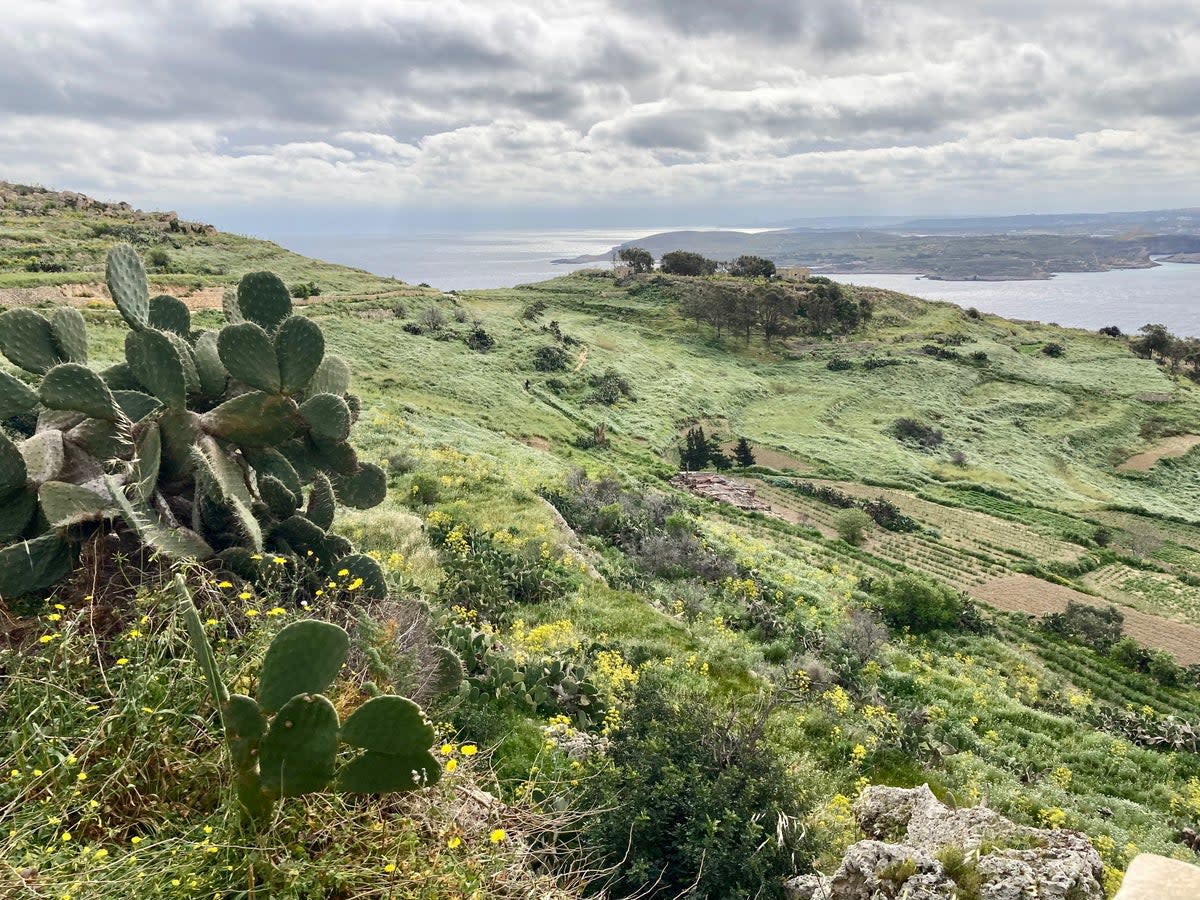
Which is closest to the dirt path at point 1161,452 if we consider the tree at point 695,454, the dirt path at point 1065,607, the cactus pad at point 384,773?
the dirt path at point 1065,607

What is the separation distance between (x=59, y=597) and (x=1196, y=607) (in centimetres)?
3611

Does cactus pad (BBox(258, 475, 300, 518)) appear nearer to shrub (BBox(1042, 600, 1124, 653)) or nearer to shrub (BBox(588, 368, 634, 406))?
shrub (BBox(1042, 600, 1124, 653))

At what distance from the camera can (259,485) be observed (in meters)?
5.53

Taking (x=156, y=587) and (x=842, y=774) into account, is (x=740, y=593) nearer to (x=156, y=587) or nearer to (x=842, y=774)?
(x=842, y=774)

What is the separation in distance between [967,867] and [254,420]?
6.39 m

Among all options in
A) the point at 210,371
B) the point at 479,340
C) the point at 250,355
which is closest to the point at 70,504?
the point at 250,355

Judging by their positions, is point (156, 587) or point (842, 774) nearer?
point (156, 587)

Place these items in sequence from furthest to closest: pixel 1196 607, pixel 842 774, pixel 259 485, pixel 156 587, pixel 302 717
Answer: pixel 1196 607
pixel 842 774
pixel 259 485
pixel 156 587
pixel 302 717

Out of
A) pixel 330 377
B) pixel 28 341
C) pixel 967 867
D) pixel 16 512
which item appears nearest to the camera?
pixel 967 867

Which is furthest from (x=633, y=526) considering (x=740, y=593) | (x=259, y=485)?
(x=259, y=485)

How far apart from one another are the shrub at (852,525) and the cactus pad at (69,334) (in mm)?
28413

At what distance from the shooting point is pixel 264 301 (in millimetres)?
6480

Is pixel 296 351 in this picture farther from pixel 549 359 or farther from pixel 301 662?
pixel 549 359

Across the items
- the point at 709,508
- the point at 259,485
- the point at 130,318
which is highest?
the point at 130,318
